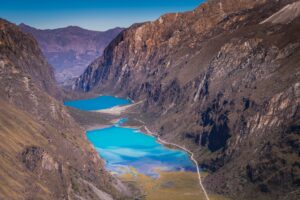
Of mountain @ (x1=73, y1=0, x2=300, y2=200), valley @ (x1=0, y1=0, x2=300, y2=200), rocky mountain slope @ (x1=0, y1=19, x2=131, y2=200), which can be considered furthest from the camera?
mountain @ (x1=73, y1=0, x2=300, y2=200)

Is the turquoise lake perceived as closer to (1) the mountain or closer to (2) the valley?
(2) the valley

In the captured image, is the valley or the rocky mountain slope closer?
the rocky mountain slope

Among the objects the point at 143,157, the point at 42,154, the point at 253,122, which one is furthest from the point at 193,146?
the point at 42,154

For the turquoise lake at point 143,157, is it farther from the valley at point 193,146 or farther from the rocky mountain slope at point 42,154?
the rocky mountain slope at point 42,154

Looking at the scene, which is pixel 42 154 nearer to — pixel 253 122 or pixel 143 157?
pixel 253 122

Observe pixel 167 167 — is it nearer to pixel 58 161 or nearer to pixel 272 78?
pixel 272 78

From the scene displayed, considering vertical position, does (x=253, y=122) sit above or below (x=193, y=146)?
above

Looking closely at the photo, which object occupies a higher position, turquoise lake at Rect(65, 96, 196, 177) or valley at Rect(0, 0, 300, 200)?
valley at Rect(0, 0, 300, 200)

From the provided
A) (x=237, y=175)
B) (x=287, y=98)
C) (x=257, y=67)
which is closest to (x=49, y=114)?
(x=237, y=175)

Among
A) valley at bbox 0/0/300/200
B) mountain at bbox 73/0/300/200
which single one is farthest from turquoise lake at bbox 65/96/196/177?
mountain at bbox 73/0/300/200
